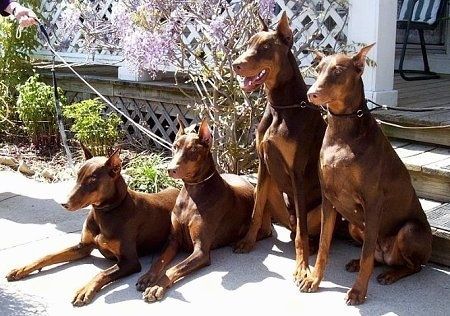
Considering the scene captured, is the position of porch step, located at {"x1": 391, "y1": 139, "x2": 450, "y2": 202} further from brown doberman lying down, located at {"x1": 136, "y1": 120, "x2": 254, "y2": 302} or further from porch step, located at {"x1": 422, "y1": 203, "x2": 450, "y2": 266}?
brown doberman lying down, located at {"x1": 136, "y1": 120, "x2": 254, "y2": 302}

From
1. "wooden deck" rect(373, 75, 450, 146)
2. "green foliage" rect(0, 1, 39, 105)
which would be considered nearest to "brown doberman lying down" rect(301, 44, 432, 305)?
"wooden deck" rect(373, 75, 450, 146)

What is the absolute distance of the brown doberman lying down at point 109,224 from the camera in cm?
420

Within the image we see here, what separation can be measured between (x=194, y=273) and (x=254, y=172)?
1.86 m

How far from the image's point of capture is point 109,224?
4332 millimetres

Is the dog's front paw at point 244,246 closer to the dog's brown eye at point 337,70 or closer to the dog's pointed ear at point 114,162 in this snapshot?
the dog's pointed ear at point 114,162

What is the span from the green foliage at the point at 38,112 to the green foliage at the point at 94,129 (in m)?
0.50

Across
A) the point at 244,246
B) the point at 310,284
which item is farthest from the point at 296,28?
the point at 310,284

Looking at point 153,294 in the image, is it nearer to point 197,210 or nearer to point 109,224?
point 109,224

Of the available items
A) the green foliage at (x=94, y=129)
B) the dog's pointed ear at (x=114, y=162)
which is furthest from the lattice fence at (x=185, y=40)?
the dog's pointed ear at (x=114, y=162)

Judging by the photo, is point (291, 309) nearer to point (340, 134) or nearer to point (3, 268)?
point (340, 134)

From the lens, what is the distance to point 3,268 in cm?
451

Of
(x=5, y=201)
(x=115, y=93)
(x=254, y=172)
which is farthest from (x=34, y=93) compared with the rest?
(x=254, y=172)

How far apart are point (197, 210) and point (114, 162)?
62 cm

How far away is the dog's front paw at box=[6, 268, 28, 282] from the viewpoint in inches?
170
